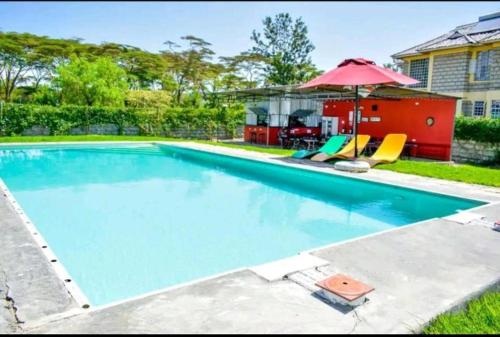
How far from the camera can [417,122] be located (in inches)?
525

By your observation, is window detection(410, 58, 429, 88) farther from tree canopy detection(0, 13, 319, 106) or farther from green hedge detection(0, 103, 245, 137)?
green hedge detection(0, 103, 245, 137)

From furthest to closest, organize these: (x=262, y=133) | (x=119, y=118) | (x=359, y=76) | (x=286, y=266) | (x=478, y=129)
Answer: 1. (x=119, y=118)
2. (x=262, y=133)
3. (x=478, y=129)
4. (x=359, y=76)
5. (x=286, y=266)

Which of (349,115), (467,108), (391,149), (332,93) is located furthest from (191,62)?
(391,149)

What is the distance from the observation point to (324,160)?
1198 centimetres

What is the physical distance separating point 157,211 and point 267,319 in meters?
5.14

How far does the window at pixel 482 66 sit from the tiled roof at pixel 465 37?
74 centimetres

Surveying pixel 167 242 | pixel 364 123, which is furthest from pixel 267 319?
pixel 364 123

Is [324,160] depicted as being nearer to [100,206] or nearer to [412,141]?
[412,141]

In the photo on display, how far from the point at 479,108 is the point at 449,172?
1018 centimetres

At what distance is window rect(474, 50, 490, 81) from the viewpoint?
17.5m

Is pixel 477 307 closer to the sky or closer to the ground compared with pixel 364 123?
closer to the ground

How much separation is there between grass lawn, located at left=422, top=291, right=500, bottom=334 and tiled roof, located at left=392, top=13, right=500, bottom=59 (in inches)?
686

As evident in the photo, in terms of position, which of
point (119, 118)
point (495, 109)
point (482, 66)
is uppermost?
point (482, 66)

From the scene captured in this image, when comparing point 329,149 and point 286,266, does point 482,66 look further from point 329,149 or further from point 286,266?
point 286,266
